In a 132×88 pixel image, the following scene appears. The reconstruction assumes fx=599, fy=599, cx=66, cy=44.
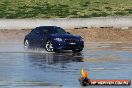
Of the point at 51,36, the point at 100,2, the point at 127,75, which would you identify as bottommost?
the point at 100,2

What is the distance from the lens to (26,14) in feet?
183

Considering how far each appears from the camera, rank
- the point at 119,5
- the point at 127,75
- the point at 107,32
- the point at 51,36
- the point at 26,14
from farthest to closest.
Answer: the point at 119,5 < the point at 26,14 < the point at 107,32 < the point at 51,36 < the point at 127,75

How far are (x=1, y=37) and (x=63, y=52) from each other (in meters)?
16.4

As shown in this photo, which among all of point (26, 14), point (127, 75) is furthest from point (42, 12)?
point (127, 75)

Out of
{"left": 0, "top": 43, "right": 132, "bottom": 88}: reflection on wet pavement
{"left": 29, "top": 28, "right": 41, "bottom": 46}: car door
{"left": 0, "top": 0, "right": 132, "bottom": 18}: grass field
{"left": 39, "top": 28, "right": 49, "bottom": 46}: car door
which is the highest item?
{"left": 0, "top": 43, "right": 132, "bottom": 88}: reflection on wet pavement

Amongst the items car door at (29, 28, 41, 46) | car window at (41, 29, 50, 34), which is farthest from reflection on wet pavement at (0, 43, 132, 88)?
car window at (41, 29, 50, 34)

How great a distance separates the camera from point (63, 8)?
59.0m

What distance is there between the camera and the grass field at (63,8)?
181 feet

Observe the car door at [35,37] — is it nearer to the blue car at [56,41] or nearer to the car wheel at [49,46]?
the blue car at [56,41]

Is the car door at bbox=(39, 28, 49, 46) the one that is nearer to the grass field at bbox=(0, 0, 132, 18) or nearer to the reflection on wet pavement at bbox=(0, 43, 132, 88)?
the reflection on wet pavement at bbox=(0, 43, 132, 88)

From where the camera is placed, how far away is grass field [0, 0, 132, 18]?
181ft

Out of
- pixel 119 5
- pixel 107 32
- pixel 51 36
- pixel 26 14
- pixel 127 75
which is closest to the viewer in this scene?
pixel 127 75

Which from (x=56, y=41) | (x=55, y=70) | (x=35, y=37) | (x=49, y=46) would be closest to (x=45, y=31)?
(x=35, y=37)

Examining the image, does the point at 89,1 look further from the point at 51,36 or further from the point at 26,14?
the point at 51,36
